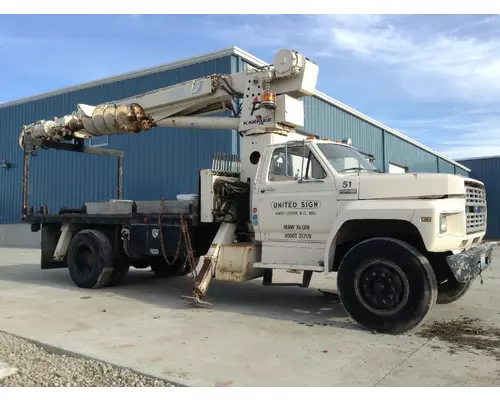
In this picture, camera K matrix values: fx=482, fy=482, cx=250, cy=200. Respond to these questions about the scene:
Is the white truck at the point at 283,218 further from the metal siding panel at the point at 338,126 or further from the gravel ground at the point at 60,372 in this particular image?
the metal siding panel at the point at 338,126

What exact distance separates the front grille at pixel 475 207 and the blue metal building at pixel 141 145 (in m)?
10.6

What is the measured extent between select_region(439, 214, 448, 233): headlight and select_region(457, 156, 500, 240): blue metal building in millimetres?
28544

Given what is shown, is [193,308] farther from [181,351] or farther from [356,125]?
[356,125]

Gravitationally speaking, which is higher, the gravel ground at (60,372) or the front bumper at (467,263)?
the front bumper at (467,263)

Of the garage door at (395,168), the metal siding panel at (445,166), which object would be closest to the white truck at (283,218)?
the garage door at (395,168)

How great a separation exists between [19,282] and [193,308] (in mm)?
4883

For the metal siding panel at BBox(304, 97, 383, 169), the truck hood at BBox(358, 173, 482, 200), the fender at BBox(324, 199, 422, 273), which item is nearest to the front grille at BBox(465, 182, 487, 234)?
the truck hood at BBox(358, 173, 482, 200)

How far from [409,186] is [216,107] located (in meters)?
4.48

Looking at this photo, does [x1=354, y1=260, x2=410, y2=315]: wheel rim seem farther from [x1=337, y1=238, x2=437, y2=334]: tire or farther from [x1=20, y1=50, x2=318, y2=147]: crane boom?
[x1=20, y1=50, x2=318, y2=147]: crane boom

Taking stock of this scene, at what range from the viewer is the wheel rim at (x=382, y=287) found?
18.3 feet

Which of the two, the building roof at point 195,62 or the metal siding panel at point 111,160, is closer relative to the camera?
the building roof at point 195,62

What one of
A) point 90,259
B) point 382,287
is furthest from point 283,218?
point 90,259

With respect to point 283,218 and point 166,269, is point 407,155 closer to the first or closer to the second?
point 166,269

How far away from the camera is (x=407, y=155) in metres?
30.7
